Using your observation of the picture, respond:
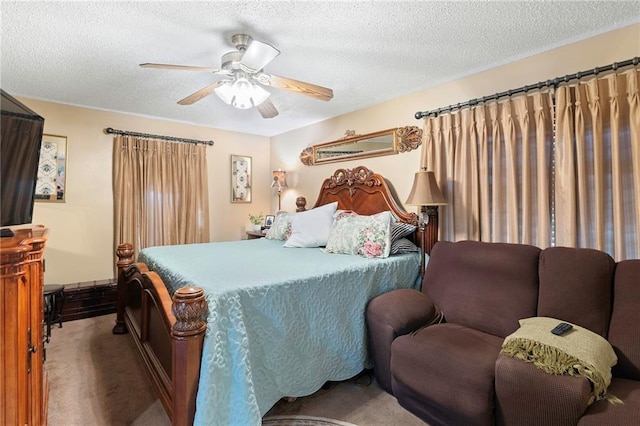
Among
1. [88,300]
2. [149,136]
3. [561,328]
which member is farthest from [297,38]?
[88,300]

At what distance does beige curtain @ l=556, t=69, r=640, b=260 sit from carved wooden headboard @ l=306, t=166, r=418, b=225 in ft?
3.79

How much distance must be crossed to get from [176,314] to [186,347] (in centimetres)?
15

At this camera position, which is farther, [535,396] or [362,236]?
[362,236]

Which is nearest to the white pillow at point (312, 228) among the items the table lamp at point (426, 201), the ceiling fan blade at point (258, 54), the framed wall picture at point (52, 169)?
the table lamp at point (426, 201)

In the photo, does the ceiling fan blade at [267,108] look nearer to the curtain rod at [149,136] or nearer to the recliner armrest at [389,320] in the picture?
the recliner armrest at [389,320]

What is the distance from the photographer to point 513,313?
→ 1919 millimetres

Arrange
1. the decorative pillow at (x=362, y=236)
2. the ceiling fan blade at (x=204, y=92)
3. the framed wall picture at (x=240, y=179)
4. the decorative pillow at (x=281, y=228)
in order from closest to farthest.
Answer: the ceiling fan blade at (x=204, y=92) → the decorative pillow at (x=362, y=236) → the decorative pillow at (x=281, y=228) → the framed wall picture at (x=240, y=179)

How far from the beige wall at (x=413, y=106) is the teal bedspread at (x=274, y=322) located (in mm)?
1275

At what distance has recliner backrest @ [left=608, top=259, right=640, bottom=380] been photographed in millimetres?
1502

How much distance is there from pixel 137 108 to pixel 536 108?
4016 millimetres

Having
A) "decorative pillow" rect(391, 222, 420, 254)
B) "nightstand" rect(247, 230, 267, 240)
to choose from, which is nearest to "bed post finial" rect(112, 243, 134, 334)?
"nightstand" rect(247, 230, 267, 240)

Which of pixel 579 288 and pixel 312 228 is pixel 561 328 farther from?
pixel 312 228

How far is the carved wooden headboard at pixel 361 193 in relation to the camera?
319 cm

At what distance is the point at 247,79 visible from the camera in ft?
7.29
